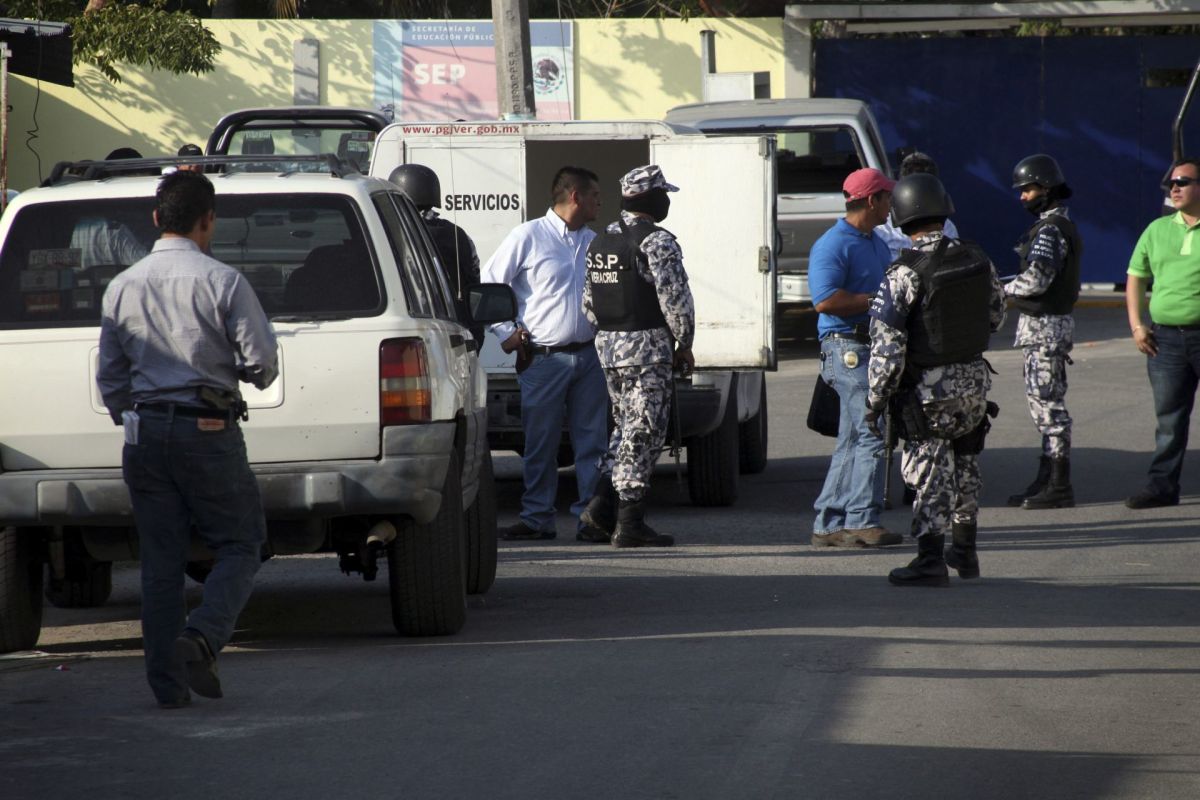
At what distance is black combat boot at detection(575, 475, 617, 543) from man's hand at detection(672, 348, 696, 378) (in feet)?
2.48

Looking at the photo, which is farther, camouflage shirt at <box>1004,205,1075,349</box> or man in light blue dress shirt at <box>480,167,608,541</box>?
camouflage shirt at <box>1004,205,1075,349</box>

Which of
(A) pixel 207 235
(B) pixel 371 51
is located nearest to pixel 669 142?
(A) pixel 207 235

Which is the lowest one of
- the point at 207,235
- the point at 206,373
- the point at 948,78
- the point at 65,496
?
the point at 65,496

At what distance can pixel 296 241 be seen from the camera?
7020mm

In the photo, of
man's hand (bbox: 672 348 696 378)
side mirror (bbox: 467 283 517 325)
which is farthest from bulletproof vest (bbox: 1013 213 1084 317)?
side mirror (bbox: 467 283 517 325)

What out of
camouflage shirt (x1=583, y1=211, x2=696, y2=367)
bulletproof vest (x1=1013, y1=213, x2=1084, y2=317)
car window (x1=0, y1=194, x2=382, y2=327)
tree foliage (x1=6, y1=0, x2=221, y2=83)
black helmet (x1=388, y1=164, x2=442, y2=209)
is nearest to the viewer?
car window (x1=0, y1=194, x2=382, y2=327)

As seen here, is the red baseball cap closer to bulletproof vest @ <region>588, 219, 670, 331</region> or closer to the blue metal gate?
bulletproof vest @ <region>588, 219, 670, 331</region>

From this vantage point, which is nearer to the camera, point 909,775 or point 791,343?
point 909,775

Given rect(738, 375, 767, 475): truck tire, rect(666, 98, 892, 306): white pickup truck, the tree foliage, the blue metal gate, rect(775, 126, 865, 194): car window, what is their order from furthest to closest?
the blue metal gate < the tree foliage < rect(775, 126, 865, 194): car window < rect(666, 98, 892, 306): white pickup truck < rect(738, 375, 767, 475): truck tire

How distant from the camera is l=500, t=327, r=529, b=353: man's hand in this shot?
32.1 feet

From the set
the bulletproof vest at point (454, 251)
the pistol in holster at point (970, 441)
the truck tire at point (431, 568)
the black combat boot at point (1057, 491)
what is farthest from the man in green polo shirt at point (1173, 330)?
the truck tire at point (431, 568)

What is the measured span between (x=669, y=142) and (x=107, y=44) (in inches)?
557

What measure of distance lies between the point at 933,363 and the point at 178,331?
377cm

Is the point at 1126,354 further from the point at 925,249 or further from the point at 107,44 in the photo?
the point at 107,44
